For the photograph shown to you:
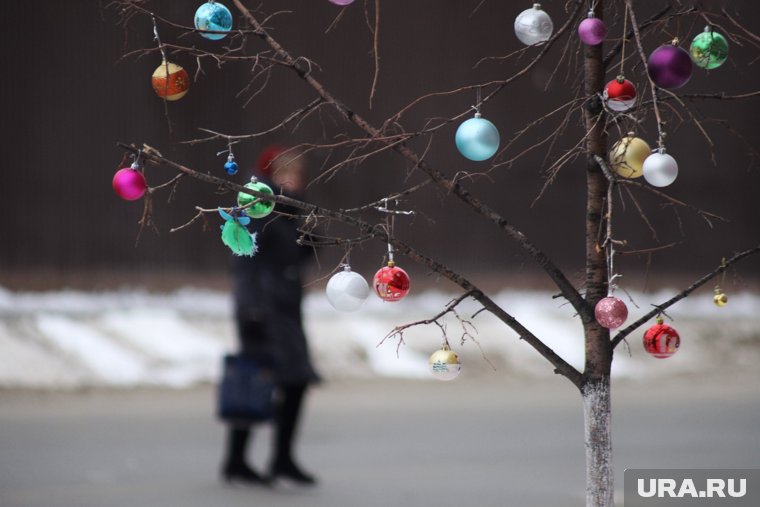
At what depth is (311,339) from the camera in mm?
8211

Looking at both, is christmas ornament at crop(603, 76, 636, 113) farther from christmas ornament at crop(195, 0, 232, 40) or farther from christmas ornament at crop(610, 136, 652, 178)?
christmas ornament at crop(195, 0, 232, 40)

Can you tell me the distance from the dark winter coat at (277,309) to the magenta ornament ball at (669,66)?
9.77 ft

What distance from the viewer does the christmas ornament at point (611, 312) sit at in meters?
2.30

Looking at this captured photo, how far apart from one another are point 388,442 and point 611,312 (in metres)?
4.01

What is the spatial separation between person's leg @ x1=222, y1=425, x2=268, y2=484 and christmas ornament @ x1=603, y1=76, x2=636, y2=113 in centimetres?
318

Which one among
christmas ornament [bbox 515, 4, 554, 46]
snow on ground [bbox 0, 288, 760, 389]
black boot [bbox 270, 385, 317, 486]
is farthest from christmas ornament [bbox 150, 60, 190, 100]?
snow on ground [bbox 0, 288, 760, 389]

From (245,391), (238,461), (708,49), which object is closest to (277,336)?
(245,391)

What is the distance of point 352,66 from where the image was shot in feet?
27.5

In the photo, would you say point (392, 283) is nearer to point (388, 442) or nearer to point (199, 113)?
point (388, 442)

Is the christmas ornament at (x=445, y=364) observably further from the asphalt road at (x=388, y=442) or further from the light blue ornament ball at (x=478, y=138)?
the asphalt road at (x=388, y=442)

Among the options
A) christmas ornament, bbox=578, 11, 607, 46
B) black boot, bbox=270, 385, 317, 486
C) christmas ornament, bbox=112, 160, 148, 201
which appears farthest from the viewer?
black boot, bbox=270, 385, 317, 486

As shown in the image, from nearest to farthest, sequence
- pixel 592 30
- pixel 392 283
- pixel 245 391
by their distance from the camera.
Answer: pixel 592 30
pixel 392 283
pixel 245 391

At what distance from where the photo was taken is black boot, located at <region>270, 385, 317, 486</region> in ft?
16.8

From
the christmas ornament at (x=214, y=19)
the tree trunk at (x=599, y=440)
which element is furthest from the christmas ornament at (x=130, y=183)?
the tree trunk at (x=599, y=440)
